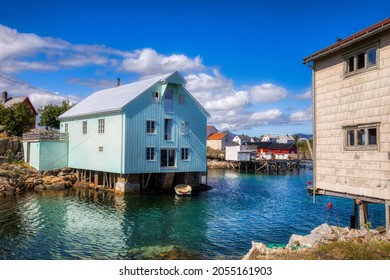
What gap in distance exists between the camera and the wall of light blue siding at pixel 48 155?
39.3m

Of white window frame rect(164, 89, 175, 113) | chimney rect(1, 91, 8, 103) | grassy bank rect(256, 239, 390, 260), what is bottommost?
grassy bank rect(256, 239, 390, 260)

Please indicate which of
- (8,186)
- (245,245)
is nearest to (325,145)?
(245,245)

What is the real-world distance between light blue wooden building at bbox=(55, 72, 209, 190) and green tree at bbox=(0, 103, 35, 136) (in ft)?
59.5

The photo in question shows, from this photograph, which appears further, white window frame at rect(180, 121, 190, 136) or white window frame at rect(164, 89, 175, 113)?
white window frame at rect(180, 121, 190, 136)

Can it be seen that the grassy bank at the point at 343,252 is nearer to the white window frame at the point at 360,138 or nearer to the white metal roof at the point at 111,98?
the white window frame at the point at 360,138

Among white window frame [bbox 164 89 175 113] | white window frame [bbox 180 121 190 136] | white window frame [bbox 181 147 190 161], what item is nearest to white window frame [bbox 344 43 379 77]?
white window frame [bbox 164 89 175 113]

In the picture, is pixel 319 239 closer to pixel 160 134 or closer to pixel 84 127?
pixel 160 134

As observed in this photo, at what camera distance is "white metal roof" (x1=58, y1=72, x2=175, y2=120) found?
33.0 metres

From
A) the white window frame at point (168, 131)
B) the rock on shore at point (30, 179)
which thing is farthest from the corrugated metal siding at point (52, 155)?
the white window frame at point (168, 131)

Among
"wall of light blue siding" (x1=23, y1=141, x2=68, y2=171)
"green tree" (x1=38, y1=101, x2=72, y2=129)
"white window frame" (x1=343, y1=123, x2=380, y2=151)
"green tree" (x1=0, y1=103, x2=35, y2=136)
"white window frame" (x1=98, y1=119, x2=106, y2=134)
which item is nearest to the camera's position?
"white window frame" (x1=343, y1=123, x2=380, y2=151)

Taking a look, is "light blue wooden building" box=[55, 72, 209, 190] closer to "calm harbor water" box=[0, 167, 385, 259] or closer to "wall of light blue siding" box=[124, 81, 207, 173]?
"wall of light blue siding" box=[124, 81, 207, 173]

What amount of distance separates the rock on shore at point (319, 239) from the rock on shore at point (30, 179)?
1037 inches

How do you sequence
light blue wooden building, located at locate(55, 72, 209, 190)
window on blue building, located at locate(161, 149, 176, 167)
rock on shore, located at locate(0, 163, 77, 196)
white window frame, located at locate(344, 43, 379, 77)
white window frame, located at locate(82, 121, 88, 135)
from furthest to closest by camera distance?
white window frame, located at locate(82, 121, 88, 135)
window on blue building, located at locate(161, 149, 176, 167)
rock on shore, located at locate(0, 163, 77, 196)
light blue wooden building, located at locate(55, 72, 209, 190)
white window frame, located at locate(344, 43, 379, 77)

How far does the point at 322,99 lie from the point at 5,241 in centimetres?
1654
